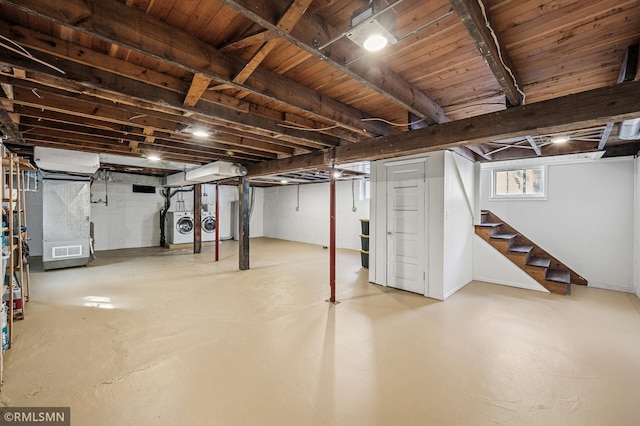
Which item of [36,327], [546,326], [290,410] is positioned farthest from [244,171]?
[546,326]

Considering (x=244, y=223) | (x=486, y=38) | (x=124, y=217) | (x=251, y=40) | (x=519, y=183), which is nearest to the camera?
(x=486, y=38)

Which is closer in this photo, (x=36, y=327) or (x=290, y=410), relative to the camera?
(x=290, y=410)

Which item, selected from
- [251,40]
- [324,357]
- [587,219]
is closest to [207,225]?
[324,357]

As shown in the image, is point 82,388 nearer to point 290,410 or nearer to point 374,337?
point 290,410

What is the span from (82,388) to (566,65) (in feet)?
13.1

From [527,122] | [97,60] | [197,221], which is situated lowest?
[197,221]

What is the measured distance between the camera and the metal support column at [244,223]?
5.30 metres

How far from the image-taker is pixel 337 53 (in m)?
1.54

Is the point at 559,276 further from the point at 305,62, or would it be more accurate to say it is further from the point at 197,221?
the point at 197,221

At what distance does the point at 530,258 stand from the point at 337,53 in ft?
15.7

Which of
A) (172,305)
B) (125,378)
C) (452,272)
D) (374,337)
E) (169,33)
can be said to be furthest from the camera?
(452,272)

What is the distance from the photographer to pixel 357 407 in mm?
1713

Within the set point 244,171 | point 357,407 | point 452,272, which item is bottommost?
point 357,407

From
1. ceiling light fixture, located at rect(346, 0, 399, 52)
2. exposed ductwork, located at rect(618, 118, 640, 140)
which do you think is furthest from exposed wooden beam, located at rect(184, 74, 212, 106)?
exposed ductwork, located at rect(618, 118, 640, 140)
